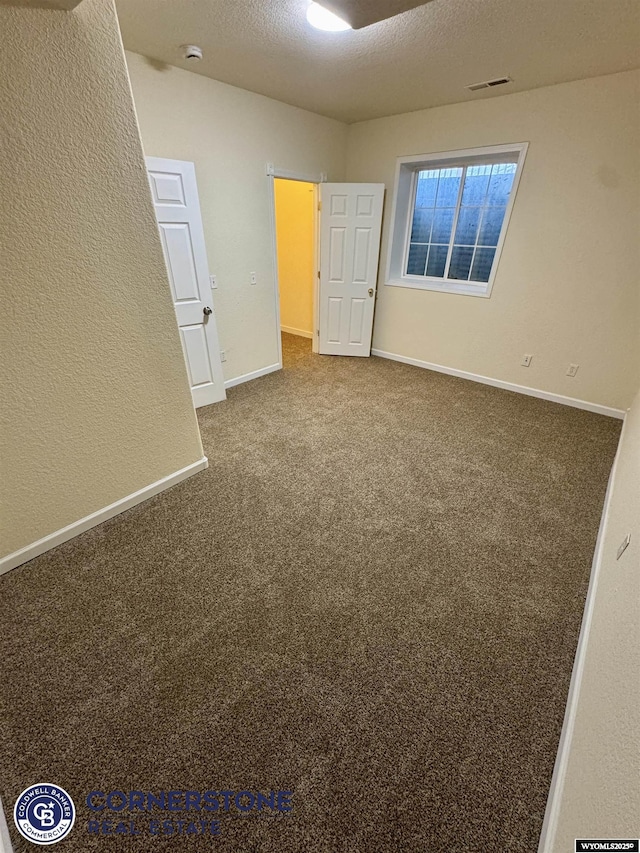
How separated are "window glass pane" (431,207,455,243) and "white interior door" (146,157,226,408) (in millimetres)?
2615

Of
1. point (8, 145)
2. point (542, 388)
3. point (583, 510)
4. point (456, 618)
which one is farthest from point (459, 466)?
point (8, 145)

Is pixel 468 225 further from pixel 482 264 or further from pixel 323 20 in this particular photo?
pixel 323 20

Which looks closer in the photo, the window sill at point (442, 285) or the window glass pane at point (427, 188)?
the window sill at point (442, 285)

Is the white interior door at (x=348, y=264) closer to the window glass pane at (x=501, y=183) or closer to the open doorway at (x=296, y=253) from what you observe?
the open doorway at (x=296, y=253)

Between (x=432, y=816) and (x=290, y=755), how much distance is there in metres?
0.45

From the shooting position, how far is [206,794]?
1067 mm

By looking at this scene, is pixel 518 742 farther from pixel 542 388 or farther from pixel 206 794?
pixel 542 388

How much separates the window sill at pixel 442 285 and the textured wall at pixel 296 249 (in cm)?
117

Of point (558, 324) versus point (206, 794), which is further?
point (558, 324)

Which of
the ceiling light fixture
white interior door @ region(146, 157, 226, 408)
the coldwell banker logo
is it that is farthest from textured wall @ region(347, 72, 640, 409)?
the coldwell banker logo

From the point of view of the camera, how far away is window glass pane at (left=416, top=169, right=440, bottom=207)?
3.84m

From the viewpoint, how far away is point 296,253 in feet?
16.3

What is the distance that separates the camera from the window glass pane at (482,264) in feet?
12.2

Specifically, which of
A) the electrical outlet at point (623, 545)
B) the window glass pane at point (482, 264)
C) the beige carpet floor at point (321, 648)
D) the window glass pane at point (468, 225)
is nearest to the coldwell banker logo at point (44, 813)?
the beige carpet floor at point (321, 648)
